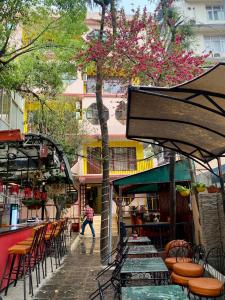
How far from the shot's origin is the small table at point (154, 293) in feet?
8.50

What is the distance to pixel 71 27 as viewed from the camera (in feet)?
27.7

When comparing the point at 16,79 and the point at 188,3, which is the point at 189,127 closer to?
the point at 16,79

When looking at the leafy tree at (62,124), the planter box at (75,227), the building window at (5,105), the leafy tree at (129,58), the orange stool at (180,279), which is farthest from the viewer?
the planter box at (75,227)

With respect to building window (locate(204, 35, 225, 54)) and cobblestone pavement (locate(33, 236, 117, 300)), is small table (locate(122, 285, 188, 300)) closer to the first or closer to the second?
cobblestone pavement (locate(33, 236, 117, 300))

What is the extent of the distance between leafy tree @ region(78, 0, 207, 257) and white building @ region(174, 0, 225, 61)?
1551 cm

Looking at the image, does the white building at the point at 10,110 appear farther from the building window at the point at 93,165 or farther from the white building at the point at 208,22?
the white building at the point at 208,22

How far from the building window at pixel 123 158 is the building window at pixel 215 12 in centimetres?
1392

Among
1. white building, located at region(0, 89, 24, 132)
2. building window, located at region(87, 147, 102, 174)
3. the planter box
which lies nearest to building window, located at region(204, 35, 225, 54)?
building window, located at region(87, 147, 102, 174)

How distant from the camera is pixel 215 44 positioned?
24.4 metres

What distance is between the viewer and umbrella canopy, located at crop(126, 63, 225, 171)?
289 cm

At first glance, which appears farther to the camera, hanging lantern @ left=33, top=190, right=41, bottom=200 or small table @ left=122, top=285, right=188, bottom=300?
hanging lantern @ left=33, top=190, right=41, bottom=200

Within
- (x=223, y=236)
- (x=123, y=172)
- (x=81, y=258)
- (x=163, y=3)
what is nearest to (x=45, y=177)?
(x=81, y=258)

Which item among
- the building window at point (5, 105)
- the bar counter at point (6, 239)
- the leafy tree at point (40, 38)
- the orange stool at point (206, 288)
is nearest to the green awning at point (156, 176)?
the bar counter at point (6, 239)

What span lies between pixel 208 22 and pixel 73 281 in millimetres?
24924
